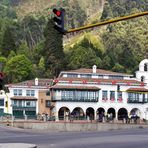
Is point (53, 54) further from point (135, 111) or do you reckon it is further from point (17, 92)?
point (135, 111)

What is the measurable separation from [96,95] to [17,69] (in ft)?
87.4

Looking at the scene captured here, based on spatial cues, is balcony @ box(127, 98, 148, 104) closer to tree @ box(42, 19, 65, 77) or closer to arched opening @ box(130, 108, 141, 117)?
arched opening @ box(130, 108, 141, 117)

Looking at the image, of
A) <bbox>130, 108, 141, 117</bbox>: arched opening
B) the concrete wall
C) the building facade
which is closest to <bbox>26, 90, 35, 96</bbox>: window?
the building facade

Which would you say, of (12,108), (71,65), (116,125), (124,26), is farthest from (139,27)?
(116,125)

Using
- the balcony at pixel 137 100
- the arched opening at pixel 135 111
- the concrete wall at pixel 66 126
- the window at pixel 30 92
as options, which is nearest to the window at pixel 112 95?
the balcony at pixel 137 100

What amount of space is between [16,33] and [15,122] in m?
112

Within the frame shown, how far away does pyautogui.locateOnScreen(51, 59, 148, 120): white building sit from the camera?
95.1 m

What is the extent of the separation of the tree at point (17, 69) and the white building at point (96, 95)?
20.2 m

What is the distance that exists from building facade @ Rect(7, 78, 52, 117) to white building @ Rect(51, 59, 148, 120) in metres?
4.48

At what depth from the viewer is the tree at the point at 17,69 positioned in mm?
116438

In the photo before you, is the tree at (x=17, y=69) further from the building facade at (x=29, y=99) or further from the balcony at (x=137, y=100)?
the balcony at (x=137, y=100)

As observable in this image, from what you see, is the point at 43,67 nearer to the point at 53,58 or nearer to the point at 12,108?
the point at 53,58

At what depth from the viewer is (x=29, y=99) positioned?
98875 mm

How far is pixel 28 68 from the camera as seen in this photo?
11800 cm
